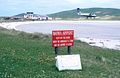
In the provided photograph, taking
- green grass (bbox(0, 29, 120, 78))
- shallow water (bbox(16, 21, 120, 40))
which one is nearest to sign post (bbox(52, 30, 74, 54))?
green grass (bbox(0, 29, 120, 78))

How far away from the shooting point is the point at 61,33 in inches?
819

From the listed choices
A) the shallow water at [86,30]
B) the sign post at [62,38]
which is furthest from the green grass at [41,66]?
the shallow water at [86,30]

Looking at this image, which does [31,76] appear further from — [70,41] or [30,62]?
[70,41]

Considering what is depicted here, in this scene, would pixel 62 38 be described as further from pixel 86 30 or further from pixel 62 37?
pixel 86 30

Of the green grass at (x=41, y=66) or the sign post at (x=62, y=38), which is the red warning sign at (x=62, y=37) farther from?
the green grass at (x=41, y=66)

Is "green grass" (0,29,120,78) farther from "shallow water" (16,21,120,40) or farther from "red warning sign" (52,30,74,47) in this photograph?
"shallow water" (16,21,120,40)

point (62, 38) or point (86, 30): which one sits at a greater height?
point (62, 38)

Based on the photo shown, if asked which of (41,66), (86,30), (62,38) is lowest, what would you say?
(86,30)

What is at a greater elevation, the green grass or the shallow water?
the green grass

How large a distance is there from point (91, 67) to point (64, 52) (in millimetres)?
5126

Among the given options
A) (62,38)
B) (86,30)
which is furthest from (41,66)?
(86,30)

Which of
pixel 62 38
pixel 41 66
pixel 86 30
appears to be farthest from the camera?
pixel 86 30

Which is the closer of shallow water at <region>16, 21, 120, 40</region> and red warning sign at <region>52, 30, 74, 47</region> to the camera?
red warning sign at <region>52, 30, 74, 47</region>

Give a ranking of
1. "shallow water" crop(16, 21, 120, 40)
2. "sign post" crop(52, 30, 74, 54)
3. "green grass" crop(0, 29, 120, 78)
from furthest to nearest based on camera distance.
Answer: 1. "shallow water" crop(16, 21, 120, 40)
2. "sign post" crop(52, 30, 74, 54)
3. "green grass" crop(0, 29, 120, 78)
